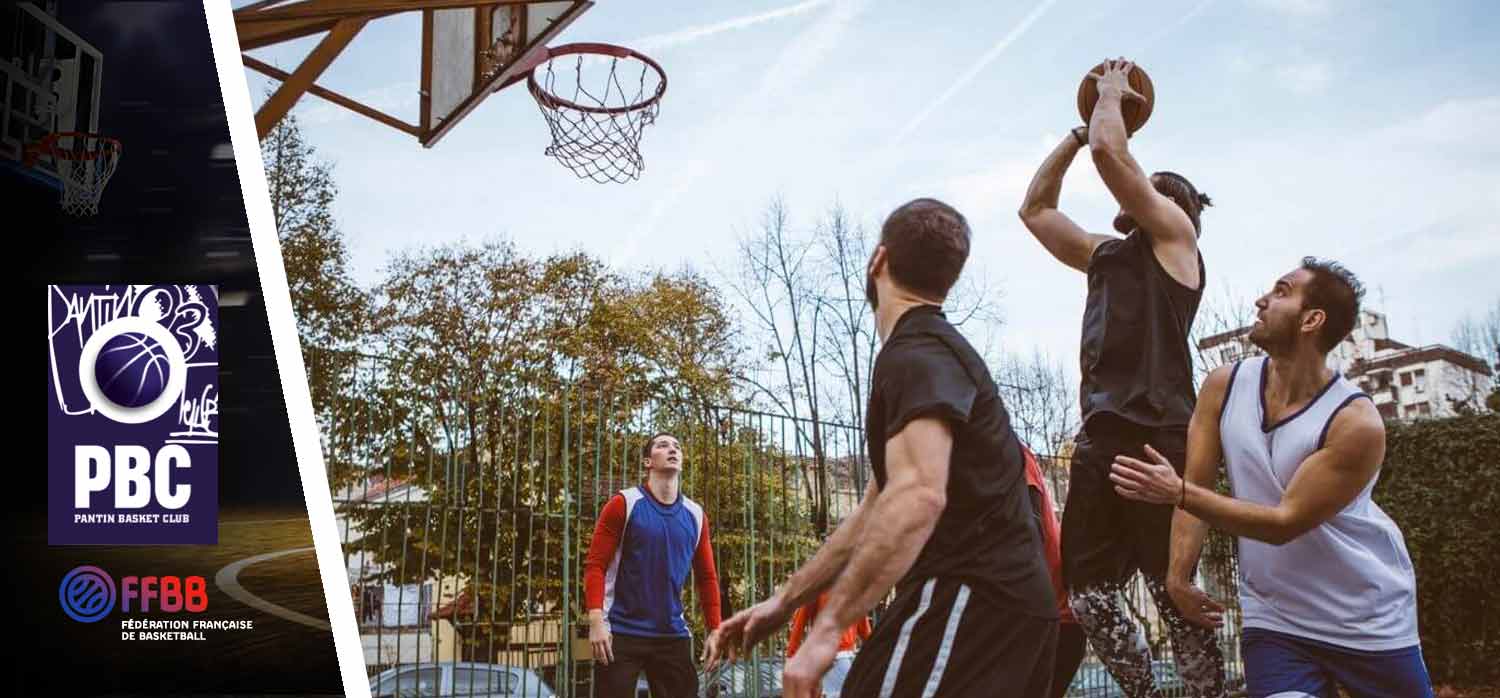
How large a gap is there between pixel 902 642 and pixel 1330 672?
1.19 metres

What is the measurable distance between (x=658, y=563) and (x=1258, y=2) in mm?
3044

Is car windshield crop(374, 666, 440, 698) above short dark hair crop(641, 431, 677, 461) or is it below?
below

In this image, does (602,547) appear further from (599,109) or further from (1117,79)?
(1117,79)

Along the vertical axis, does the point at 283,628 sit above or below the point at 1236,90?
below

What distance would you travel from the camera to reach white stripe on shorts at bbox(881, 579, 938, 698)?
215 cm

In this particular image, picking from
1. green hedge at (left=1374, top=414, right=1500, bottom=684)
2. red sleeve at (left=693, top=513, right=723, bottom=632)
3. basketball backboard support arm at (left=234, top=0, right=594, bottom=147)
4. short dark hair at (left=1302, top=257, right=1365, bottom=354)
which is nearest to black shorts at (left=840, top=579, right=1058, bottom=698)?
short dark hair at (left=1302, top=257, right=1365, bottom=354)

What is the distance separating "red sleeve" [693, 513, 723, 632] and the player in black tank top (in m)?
1.87

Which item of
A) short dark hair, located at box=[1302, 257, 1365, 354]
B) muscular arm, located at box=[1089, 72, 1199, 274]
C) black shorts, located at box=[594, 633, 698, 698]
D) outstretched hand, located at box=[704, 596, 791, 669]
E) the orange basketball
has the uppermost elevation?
the orange basketball

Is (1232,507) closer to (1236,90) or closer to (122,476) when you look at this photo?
(1236,90)

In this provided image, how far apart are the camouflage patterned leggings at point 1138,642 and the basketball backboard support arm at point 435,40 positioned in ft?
8.81

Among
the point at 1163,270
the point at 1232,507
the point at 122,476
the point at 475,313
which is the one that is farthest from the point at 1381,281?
the point at 475,313

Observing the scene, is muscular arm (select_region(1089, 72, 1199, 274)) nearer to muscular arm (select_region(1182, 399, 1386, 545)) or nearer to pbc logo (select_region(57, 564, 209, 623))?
muscular arm (select_region(1182, 399, 1386, 545))

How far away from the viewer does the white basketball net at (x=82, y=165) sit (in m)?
5.51

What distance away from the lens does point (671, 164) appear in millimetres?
5902
